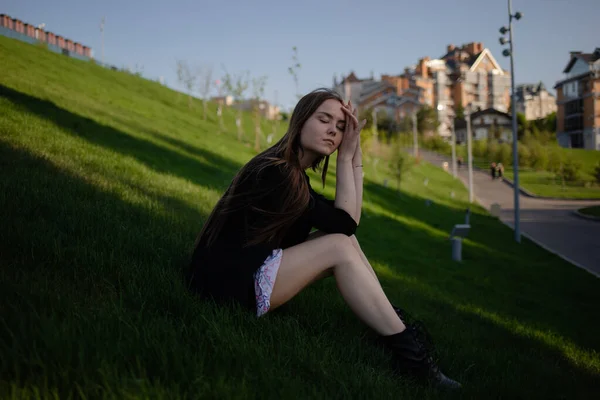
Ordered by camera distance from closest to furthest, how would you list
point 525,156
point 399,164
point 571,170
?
1. point 399,164
2. point 571,170
3. point 525,156

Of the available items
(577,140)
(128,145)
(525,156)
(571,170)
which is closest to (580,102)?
(577,140)

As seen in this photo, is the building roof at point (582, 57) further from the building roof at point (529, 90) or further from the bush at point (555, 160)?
the building roof at point (529, 90)

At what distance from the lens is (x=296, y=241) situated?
3252 millimetres

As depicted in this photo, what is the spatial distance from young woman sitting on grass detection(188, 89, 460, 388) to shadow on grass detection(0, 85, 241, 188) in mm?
7836

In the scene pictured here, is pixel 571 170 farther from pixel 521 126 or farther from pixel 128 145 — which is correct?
pixel 521 126

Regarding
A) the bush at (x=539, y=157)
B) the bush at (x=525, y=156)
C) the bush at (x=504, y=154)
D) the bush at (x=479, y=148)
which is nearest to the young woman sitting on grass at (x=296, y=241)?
the bush at (x=539, y=157)

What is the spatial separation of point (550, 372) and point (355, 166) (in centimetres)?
218

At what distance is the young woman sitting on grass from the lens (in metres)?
2.74

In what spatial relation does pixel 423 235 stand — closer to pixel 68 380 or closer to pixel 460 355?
pixel 460 355

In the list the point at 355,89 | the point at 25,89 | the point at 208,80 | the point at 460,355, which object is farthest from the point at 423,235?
the point at 355,89

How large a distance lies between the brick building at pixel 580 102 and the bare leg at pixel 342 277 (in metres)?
78.7

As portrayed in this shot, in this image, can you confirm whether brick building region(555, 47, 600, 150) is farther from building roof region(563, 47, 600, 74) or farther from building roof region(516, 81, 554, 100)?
building roof region(516, 81, 554, 100)

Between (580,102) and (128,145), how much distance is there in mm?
78588

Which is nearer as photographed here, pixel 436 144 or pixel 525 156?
pixel 525 156
